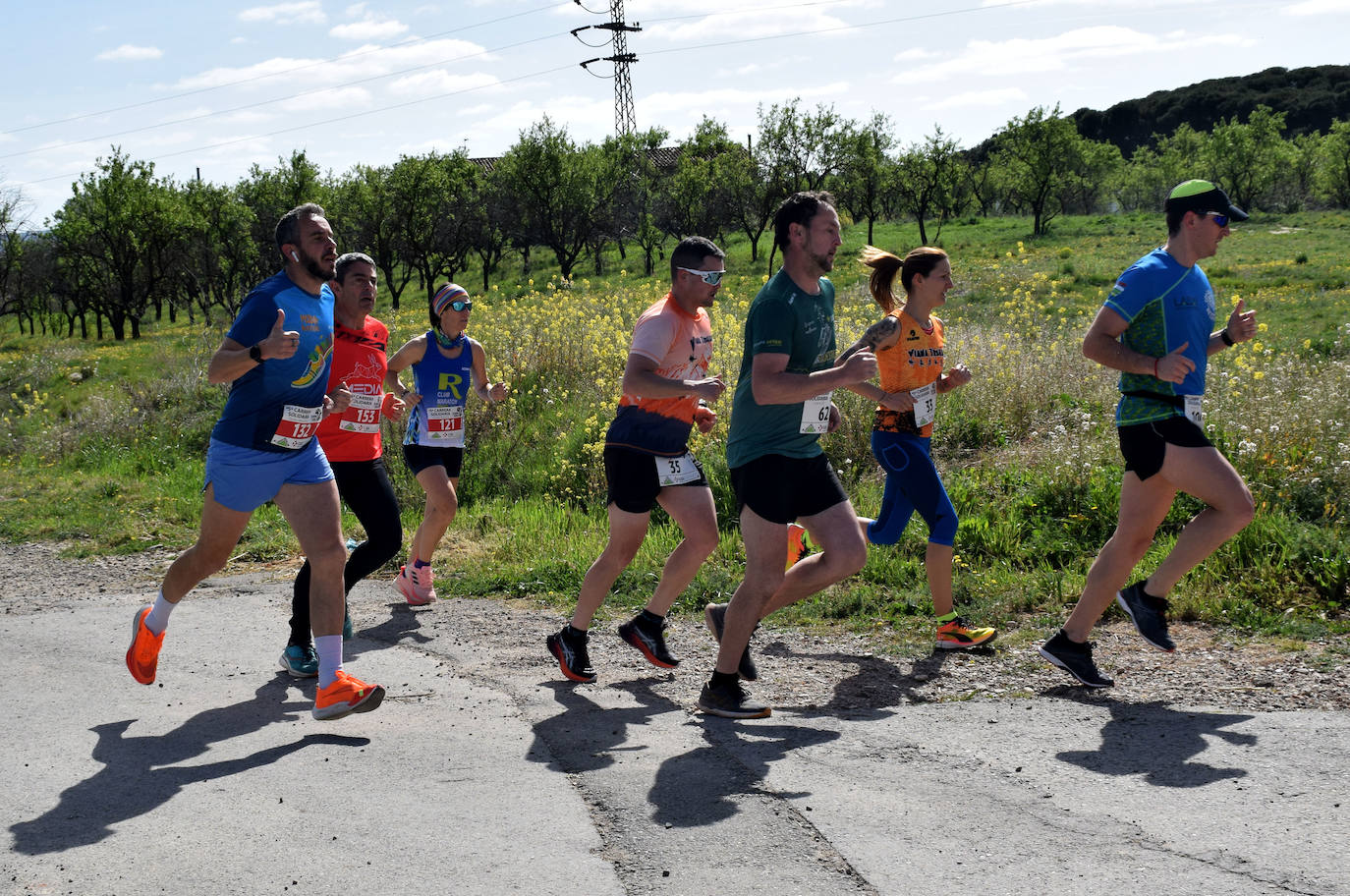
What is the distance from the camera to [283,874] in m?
3.32

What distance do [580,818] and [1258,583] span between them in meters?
4.25

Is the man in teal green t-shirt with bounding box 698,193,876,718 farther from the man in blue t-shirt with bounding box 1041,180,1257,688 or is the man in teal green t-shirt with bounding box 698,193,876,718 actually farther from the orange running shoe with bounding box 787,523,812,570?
the man in blue t-shirt with bounding box 1041,180,1257,688

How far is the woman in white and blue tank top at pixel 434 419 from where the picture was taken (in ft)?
23.6

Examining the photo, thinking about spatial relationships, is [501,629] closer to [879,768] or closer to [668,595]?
[668,595]

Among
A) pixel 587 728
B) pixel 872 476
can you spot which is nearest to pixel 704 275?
pixel 587 728

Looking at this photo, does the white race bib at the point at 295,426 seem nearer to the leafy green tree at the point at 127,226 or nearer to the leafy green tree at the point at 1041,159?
the leafy green tree at the point at 127,226

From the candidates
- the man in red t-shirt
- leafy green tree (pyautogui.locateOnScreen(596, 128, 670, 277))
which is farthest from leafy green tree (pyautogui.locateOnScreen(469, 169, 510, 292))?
the man in red t-shirt

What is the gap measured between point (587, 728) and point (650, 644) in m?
0.86

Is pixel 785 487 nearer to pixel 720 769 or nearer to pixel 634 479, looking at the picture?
pixel 634 479

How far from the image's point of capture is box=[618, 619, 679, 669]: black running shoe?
550 cm

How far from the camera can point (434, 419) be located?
7223 millimetres

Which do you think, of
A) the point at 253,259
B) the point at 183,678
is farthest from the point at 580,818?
the point at 253,259

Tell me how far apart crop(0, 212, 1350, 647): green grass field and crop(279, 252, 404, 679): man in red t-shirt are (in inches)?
54.6

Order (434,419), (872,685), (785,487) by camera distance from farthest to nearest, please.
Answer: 1. (434,419)
2. (872,685)
3. (785,487)
